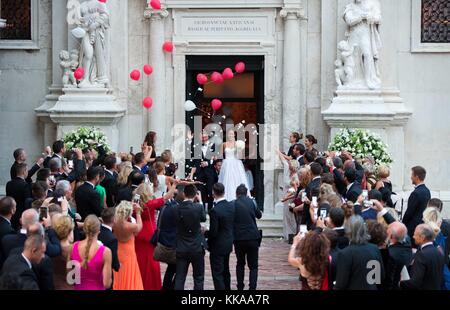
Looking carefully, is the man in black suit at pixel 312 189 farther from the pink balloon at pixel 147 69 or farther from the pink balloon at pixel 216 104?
the pink balloon at pixel 147 69

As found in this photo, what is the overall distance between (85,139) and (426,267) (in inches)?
477

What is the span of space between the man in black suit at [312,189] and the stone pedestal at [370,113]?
4.73 m

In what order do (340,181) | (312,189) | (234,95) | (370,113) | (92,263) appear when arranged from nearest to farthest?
1. (92,263)
2. (312,189)
3. (340,181)
4. (370,113)
5. (234,95)

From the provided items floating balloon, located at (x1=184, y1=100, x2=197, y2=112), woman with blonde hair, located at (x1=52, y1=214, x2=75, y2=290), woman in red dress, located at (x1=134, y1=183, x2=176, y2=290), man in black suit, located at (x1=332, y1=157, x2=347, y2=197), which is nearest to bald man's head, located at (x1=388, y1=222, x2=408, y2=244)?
woman with blonde hair, located at (x1=52, y1=214, x2=75, y2=290)

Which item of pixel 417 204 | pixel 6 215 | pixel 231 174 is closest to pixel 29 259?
pixel 6 215

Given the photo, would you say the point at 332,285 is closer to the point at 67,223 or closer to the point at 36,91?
the point at 67,223

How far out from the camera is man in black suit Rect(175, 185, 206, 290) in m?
16.4

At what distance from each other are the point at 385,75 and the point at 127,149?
17.7 feet

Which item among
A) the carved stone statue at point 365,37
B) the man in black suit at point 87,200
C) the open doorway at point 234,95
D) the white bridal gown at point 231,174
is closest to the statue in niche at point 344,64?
the carved stone statue at point 365,37

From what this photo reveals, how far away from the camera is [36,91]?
25.8m

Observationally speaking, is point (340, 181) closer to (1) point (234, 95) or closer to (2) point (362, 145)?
(2) point (362, 145)

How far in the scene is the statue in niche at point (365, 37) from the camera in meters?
24.4

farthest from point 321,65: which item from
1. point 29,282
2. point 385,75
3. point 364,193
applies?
point 29,282

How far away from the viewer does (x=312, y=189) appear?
61.0ft
